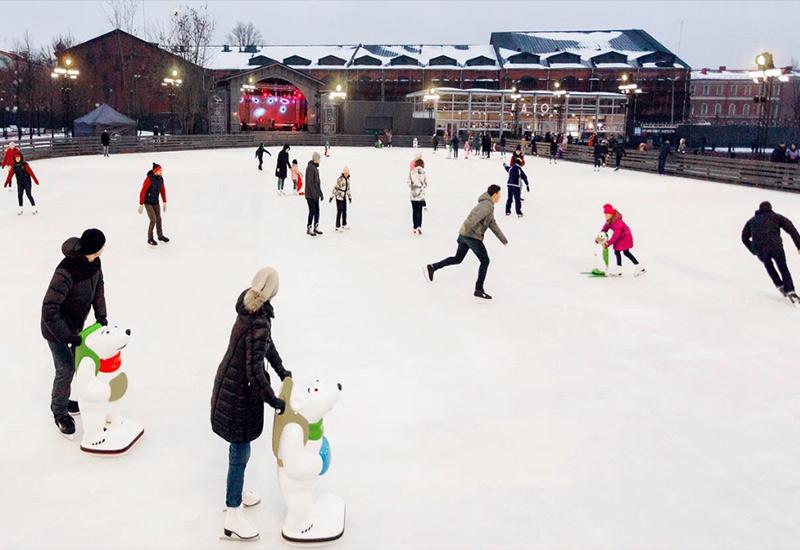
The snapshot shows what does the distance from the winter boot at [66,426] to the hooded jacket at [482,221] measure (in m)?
5.43

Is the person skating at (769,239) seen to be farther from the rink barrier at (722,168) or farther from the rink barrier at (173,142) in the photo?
the rink barrier at (173,142)

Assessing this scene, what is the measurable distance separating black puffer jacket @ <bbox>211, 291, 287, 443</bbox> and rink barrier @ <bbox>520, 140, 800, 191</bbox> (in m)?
25.1

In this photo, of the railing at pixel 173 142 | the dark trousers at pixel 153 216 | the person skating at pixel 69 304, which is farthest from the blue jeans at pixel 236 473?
the railing at pixel 173 142

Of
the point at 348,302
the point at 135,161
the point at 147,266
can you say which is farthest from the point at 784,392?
the point at 135,161

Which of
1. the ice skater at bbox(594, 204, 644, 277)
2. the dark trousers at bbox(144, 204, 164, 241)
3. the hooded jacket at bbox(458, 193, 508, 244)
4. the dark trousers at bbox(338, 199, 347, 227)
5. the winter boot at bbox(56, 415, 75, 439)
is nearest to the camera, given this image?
the winter boot at bbox(56, 415, 75, 439)

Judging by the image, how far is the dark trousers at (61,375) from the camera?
509 centimetres

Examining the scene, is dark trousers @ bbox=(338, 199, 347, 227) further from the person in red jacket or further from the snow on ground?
the person in red jacket

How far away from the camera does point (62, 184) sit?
22.9 m

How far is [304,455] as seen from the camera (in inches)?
152

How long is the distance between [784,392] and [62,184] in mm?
21574

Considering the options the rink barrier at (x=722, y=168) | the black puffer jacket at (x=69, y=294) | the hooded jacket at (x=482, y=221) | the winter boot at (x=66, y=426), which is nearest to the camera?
the black puffer jacket at (x=69, y=294)

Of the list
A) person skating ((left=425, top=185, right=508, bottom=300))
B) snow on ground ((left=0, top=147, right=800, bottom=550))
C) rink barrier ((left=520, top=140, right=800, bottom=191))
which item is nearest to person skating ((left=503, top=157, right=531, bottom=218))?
snow on ground ((left=0, top=147, right=800, bottom=550))

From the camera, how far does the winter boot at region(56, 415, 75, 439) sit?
5.25 meters

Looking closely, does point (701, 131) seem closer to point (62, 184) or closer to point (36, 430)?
point (62, 184)
